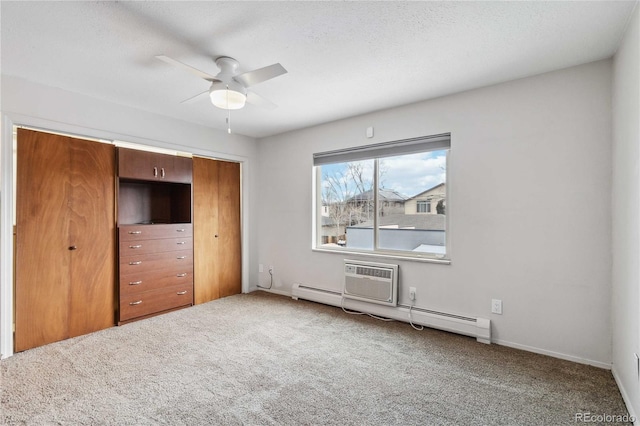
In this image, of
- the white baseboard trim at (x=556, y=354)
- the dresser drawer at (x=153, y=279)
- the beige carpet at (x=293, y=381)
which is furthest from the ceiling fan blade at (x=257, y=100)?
the white baseboard trim at (x=556, y=354)

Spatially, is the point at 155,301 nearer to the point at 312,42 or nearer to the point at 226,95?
the point at 226,95

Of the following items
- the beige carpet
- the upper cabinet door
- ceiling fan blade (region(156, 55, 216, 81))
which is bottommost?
the beige carpet

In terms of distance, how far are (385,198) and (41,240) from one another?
138 inches

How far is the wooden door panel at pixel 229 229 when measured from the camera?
438 centimetres

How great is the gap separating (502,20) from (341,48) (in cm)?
103

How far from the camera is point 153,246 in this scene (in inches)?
141

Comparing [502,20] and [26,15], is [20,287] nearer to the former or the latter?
[26,15]

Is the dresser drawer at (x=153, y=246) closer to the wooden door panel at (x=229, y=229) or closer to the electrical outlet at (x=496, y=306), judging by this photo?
the wooden door panel at (x=229, y=229)

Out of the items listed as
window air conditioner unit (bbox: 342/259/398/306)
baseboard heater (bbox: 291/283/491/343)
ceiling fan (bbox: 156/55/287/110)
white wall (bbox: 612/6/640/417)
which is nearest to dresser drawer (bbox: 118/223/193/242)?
baseboard heater (bbox: 291/283/491/343)

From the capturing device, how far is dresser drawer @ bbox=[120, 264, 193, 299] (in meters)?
3.35

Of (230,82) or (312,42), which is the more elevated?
(312,42)

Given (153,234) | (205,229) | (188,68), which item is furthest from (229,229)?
(188,68)

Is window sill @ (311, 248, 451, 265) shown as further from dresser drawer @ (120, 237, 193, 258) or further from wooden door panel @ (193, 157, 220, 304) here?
dresser drawer @ (120, 237, 193, 258)

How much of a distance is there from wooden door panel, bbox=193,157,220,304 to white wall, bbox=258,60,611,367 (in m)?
2.47
